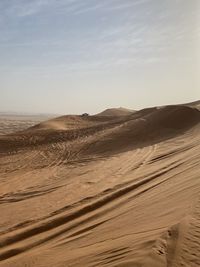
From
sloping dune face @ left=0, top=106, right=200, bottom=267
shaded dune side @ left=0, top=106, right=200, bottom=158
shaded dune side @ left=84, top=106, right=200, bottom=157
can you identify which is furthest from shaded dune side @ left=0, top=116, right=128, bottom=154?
shaded dune side @ left=84, top=106, right=200, bottom=157

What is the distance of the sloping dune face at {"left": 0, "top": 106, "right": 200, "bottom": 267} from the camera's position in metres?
4.81

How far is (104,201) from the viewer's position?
7.75 meters

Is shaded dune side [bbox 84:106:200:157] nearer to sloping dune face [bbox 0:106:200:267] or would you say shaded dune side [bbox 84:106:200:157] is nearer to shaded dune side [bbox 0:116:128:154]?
sloping dune face [bbox 0:106:200:267]

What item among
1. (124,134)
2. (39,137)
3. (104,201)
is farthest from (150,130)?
(104,201)

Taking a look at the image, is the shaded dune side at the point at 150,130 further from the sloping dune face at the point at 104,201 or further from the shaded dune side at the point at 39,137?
the shaded dune side at the point at 39,137

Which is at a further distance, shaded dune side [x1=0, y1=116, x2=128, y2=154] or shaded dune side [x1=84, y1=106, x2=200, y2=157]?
shaded dune side [x1=0, y1=116, x2=128, y2=154]

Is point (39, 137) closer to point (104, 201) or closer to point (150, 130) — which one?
point (150, 130)

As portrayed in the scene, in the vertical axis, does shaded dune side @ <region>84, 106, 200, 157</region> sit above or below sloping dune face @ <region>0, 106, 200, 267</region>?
above

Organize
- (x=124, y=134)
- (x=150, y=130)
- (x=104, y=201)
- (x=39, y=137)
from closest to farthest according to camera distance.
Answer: (x=104, y=201) < (x=124, y=134) < (x=150, y=130) < (x=39, y=137)

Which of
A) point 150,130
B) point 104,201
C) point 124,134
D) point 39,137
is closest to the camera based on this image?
point 104,201

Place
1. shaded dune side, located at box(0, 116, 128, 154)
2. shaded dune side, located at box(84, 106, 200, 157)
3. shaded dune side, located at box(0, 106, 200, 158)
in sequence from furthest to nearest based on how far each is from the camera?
shaded dune side, located at box(0, 116, 128, 154), shaded dune side, located at box(0, 106, 200, 158), shaded dune side, located at box(84, 106, 200, 157)

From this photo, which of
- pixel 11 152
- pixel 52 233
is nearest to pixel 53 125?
pixel 11 152

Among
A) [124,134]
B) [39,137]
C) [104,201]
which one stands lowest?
[104,201]

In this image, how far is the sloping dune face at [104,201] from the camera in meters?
4.81
